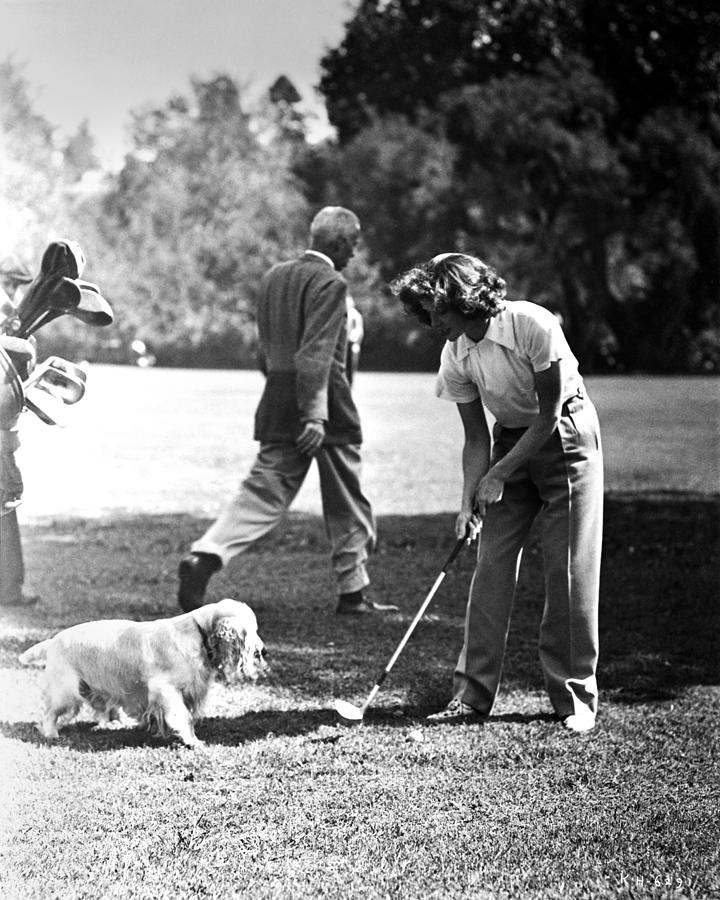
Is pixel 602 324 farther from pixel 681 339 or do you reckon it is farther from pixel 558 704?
pixel 558 704

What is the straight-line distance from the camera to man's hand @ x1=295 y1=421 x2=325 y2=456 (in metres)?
5.96

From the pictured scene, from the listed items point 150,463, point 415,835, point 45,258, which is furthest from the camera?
point 150,463

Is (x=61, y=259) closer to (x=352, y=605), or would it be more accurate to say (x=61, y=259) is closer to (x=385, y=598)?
(x=352, y=605)

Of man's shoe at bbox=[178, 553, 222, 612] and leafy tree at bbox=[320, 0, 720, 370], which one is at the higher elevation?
leafy tree at bbox=[320, 0, 720, 370]

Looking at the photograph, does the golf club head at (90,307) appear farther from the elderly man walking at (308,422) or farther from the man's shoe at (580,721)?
the elderly man walking at (308,422)

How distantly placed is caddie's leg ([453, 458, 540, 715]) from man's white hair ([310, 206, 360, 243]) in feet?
7.06

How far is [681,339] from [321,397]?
13.6 meters

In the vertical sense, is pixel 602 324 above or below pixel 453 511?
above

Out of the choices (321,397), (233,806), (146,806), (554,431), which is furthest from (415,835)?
(321,397)

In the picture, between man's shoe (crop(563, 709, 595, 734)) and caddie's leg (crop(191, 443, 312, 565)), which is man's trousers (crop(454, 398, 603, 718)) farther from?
caddie's leg (crop(191, 443, 312, 565))

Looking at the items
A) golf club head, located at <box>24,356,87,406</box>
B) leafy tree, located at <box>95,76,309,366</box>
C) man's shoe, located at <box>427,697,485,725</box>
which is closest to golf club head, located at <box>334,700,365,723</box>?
man's shoe, located at <box>427,697,485,725</box>

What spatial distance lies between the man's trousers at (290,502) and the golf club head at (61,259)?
2.72 meters

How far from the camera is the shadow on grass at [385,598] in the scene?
5.13 m

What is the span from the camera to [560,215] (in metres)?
17.5
